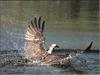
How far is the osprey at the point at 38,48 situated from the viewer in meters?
15.2

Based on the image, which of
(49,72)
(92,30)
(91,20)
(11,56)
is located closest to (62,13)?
(91,20)

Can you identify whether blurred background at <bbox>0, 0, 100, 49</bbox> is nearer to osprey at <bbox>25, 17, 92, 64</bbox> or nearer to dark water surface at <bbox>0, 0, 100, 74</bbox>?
dark water surface at <bbox>0, 0, 100, 74</bbox>

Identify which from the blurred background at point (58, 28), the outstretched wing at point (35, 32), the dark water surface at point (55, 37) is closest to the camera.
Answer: the dark water surface at point (55, 37)

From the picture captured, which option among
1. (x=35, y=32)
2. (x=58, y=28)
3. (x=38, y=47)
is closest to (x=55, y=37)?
(x=58, y=28)

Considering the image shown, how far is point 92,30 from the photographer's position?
22.7m

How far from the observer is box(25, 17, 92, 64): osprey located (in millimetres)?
15227

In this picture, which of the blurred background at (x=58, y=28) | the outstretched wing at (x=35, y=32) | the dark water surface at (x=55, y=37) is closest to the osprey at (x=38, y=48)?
the outstretched wing at (x=35, y=32)

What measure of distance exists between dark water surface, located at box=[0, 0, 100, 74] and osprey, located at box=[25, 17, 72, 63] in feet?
0.73

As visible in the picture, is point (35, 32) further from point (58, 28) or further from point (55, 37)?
point (58, 28)

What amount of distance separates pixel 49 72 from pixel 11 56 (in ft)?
7.65

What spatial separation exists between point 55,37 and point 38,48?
5.12 meters

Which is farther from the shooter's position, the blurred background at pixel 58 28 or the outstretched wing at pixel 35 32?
the blurred background at pixel 58 28

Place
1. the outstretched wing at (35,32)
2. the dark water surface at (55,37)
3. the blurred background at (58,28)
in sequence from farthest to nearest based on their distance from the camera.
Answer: the blurred background at (58,28)
the outstretched wing at (35,32)
the dark water surface at (55,37)

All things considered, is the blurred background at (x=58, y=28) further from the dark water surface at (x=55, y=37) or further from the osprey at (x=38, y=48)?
the osprey at (x=38, y=48)
